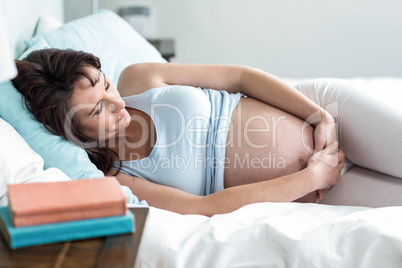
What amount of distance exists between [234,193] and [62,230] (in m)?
0.59

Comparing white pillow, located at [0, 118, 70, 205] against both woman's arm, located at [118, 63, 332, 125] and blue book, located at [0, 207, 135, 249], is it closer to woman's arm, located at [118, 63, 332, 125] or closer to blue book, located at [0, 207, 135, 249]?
blue book, located at [0, 207, 135, 249]

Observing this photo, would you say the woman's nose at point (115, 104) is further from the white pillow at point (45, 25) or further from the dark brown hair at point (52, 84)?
the white pillow at point (45, 25)

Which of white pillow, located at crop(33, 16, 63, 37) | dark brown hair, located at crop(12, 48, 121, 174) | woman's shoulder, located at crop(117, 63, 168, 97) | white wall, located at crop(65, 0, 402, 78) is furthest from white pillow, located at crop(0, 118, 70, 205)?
white wall, located at crop(65, 0, 402, 78)

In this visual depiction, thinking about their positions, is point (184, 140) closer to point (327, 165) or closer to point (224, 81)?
point (224, 81)

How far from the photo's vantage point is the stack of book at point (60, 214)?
0.65 metres

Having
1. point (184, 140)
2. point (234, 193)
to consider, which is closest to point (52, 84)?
point (184, 140)

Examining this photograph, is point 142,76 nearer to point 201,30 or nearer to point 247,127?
point 247,127

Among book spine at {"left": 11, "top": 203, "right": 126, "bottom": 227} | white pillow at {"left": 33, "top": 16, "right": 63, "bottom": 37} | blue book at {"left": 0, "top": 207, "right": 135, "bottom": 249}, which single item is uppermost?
white pillow at {"left": 33, "top": 16, "right": 63, "bottom": 37}

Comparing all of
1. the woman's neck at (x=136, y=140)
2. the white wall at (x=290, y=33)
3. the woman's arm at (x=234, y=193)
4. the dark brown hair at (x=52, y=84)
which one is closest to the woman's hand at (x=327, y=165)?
the woman's arm at (x=234, y=193)

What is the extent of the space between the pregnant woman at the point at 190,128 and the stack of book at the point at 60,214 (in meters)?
0.48

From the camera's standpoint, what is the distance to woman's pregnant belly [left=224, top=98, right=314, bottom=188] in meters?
1.31

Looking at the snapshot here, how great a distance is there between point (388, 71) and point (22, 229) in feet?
9.39

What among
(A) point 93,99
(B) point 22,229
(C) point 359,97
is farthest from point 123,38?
(B) point 22,229

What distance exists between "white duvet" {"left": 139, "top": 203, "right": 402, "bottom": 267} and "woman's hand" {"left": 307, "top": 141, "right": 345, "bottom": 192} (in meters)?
0.30
